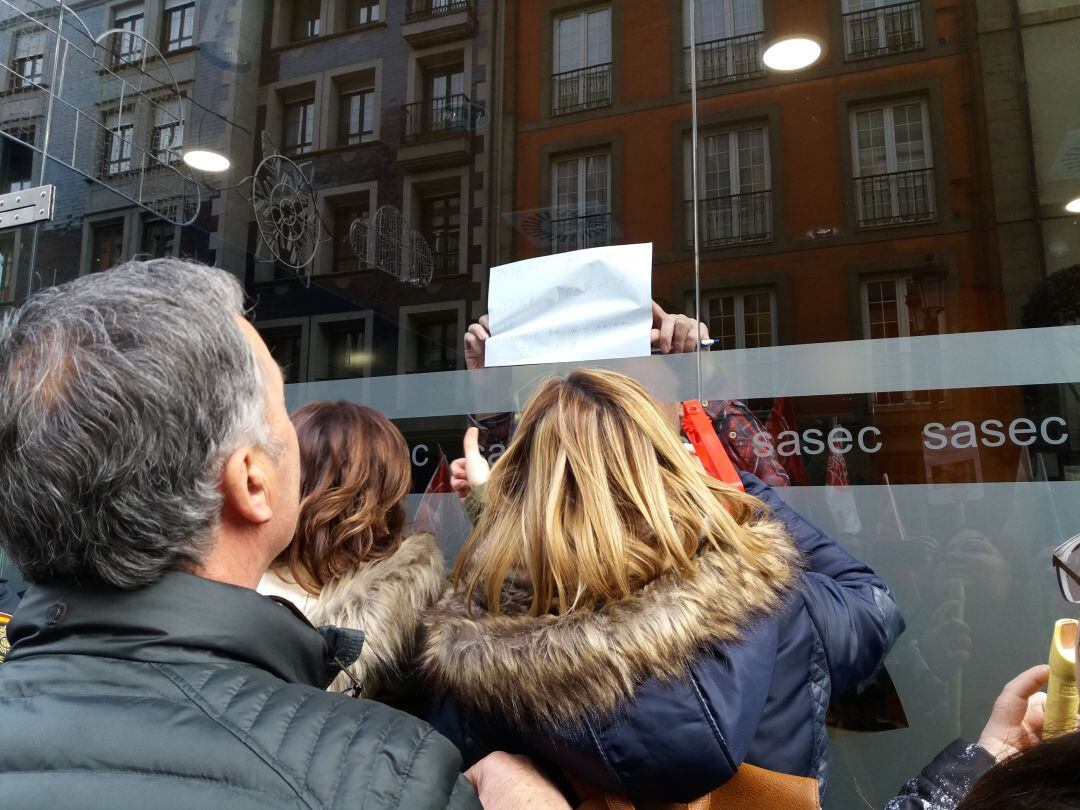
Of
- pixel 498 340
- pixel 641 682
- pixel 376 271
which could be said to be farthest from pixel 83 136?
pixel 641 682

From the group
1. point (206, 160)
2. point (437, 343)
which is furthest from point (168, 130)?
point (437, 343)

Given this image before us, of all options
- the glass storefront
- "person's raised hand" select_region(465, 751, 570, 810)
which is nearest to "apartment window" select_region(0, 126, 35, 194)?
the glass storefront

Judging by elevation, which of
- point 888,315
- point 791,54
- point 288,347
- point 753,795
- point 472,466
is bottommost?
point 753,795

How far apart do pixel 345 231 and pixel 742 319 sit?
72.0 inches

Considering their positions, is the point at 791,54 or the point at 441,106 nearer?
the point at 791,54

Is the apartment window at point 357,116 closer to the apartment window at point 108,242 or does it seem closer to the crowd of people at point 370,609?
the apartment window at point 108,242

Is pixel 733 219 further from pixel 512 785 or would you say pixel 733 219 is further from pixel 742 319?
pixel 512 785

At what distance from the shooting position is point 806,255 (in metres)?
2.71

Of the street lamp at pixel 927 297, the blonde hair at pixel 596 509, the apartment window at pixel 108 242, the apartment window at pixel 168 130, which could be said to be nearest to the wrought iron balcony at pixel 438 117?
the apartment window at pixel 168 130

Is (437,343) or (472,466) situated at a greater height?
(437,343)

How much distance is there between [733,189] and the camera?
2.85m

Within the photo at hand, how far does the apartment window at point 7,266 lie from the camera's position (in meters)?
4.13

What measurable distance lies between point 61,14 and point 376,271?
2284mm

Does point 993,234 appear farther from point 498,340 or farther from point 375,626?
point 375,626
